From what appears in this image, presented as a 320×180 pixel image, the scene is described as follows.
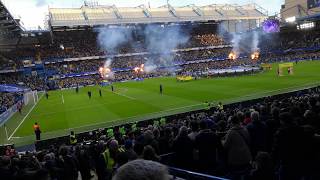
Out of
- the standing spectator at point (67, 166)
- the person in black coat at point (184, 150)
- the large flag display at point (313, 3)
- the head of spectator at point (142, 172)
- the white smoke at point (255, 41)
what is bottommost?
the standing spectator at point (67, 166)

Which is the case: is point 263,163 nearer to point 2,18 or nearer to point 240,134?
point 240,134

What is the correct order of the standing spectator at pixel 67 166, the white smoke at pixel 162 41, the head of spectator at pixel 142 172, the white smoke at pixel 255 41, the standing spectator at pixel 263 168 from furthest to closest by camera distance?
the white smoke at pixel 255 41
the white smoke at pixel 162 41
the standing spectator at pixel 67 166
the standing spectator at pixel 263 168
the head of spectator at pixel 142 172

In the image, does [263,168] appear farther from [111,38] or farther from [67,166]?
[111,38]

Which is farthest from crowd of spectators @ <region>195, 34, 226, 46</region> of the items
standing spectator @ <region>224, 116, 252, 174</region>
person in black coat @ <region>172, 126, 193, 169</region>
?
standing spectator @ <region>224, 116, 252, 174</region>

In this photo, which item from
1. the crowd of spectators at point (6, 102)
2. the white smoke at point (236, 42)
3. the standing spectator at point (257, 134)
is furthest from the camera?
the white smoke at point (236, 42)

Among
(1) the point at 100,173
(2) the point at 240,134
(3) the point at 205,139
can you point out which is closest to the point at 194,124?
(3) the point at 205,139

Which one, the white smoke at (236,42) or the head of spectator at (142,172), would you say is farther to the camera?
the white smoke at (236,42)

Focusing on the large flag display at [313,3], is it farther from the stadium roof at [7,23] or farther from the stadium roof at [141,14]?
the stadium roof at [7,23]

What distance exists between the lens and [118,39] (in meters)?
114

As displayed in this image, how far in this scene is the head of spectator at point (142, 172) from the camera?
8.82 feet

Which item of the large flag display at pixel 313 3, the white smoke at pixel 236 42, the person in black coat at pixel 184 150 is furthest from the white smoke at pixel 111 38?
the person in black coat at pixel 184 150

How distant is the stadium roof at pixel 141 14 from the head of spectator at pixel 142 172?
10338 centimetres

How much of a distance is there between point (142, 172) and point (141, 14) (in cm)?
11946

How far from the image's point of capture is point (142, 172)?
2689 mm
